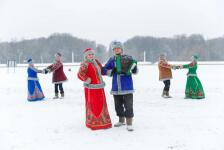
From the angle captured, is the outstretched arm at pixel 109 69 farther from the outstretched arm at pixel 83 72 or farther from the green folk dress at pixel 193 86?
the green folk dress at pixel 193 86

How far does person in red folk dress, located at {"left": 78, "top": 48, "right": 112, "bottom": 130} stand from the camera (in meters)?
6.02

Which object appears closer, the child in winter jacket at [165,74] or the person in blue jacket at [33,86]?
the person in blue jacket at [33,86]

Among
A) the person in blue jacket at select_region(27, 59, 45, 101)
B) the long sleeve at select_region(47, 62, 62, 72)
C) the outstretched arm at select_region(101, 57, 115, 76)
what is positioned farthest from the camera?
the long sleeve at select_region(47, 62, 62, 72)

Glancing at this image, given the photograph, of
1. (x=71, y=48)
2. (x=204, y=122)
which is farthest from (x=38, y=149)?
(x=71, y=48)

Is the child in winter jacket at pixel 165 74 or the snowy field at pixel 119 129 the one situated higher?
the child in winter jacket at pixel 165 74

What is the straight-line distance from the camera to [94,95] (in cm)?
606

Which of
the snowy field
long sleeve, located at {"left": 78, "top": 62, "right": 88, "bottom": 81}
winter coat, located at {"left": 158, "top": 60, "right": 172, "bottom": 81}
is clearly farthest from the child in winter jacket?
long sleeve, located at {"left": 78, "top": 62, "right": 88, "bottom": 81}

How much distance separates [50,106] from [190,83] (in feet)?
16.7

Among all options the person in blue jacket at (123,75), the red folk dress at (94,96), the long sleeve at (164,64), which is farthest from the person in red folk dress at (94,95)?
the long sleeve at (164,64)

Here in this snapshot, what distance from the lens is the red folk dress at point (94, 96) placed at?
6.02m

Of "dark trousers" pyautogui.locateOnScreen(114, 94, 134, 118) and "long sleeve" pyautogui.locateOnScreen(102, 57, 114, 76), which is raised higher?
"long sleeve" pyautogui.locateOnScreen(102, 57, 114, 76)

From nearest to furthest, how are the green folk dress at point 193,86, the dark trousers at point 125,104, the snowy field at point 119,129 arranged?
the snowy field at point 119,129, the dark trousers at point 125,104, the green folk dress at point 193,86

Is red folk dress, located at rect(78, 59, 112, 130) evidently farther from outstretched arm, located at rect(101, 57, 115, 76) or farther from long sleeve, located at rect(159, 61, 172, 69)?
long sleeve, located at rect(159, 61, 172, 69)

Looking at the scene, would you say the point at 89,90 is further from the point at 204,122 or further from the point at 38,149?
the point at 204,122
